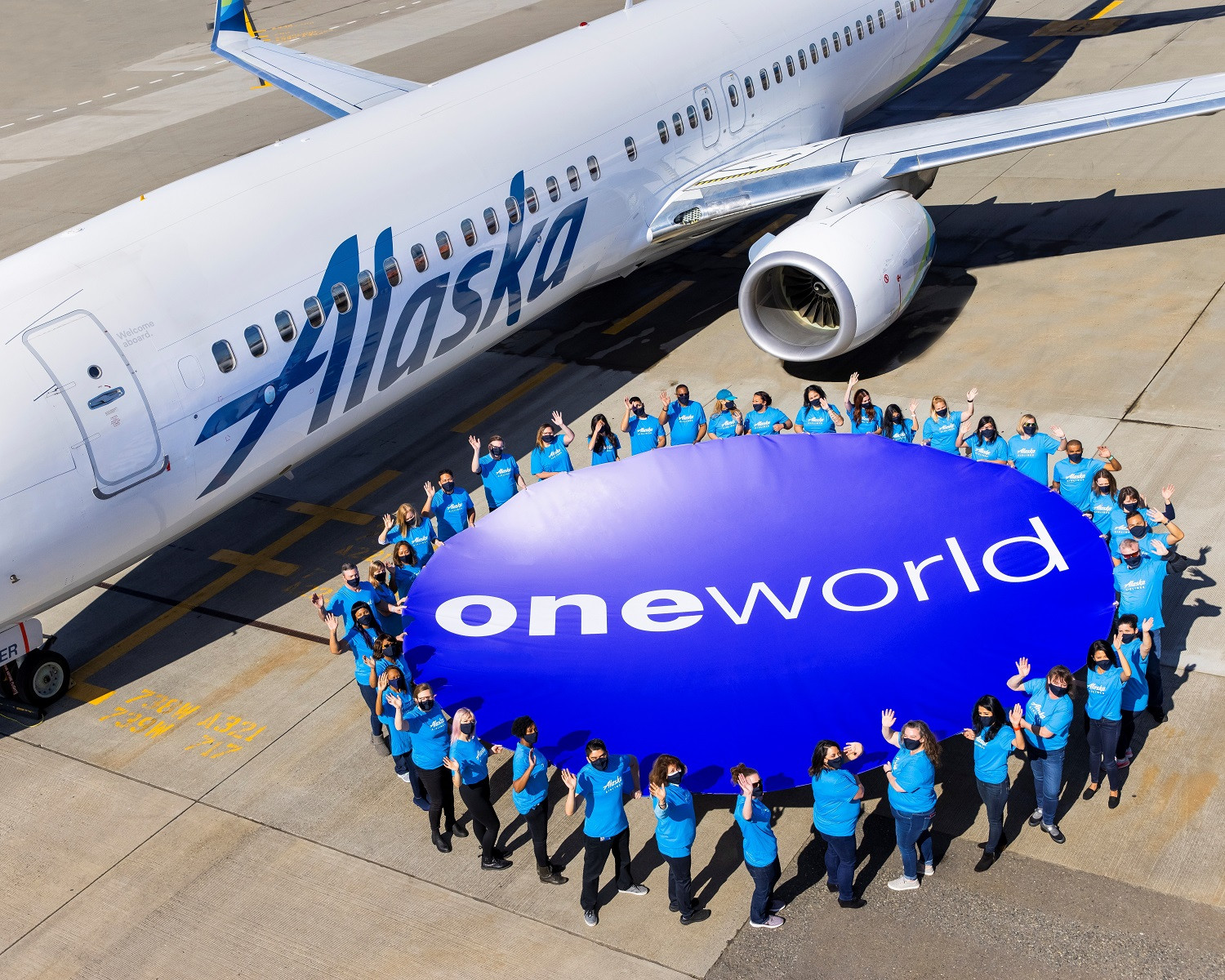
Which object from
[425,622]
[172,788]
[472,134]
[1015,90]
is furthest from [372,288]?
[1015,90]

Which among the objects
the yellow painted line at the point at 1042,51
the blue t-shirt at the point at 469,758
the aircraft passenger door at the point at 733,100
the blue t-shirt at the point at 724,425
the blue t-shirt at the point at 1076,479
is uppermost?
the aircraft passenger door at the point at 733,100

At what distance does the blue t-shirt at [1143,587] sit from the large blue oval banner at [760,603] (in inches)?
11.8

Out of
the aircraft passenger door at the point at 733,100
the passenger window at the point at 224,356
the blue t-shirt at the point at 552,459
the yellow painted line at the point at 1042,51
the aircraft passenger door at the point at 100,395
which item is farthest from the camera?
the yellow painted line at the point at 1042,51

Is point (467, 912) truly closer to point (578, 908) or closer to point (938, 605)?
point (578, 908)

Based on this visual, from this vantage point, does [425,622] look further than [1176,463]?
No

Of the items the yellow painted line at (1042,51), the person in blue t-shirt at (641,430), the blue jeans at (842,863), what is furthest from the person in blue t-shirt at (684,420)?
the yellow painted line at (1042,51)

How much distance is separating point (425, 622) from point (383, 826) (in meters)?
2.11

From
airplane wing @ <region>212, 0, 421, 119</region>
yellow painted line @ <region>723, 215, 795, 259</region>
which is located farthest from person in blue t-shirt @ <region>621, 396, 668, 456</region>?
airplane wing @ <region>212, 0, 421, 119</region>

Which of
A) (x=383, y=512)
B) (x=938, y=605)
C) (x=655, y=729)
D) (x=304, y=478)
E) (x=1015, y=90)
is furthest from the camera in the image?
A: (x=1015, y=90)

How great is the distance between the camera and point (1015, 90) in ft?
103

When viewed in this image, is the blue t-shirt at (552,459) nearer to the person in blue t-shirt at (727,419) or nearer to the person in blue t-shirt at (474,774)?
the person in blue t-shirt at (727,419)

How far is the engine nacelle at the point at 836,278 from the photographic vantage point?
1788cm

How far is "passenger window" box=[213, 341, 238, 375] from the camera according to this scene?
1396cm

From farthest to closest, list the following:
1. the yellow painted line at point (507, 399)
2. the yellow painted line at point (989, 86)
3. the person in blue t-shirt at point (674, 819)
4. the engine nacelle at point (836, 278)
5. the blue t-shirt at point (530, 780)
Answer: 1. the yellow painted line at point (989, 86)
2. the yellow painted line at point (507, 399)
3. the engine nacelle at point (836, 278)
4. the blue t-shirt at point (530, 780)
5. the person in blue t-shirt at point (674, 819)
